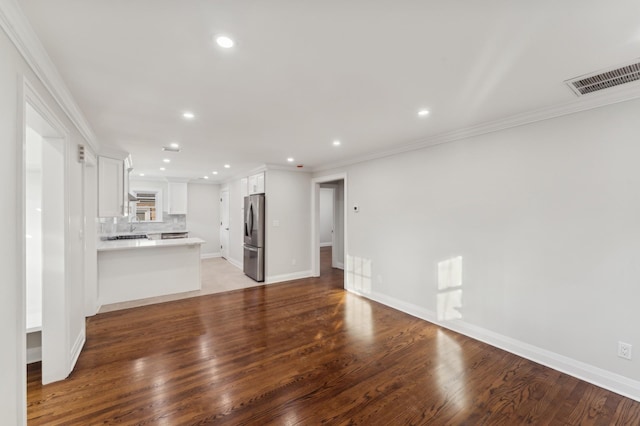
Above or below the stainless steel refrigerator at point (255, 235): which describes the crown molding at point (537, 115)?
above

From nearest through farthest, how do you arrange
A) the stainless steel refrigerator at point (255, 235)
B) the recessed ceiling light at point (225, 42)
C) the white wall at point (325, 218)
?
the recessed ceiling light at point (225, 42), the stainless steel refrigerator at point (255, 235), the white wall at point (325, 218)

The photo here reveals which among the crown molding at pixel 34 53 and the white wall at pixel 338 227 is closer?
the crown molding at pixel 34 53

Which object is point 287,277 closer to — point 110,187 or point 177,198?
point 110,187

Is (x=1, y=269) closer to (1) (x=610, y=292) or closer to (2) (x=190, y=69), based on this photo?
(2) (x=190, y=69)

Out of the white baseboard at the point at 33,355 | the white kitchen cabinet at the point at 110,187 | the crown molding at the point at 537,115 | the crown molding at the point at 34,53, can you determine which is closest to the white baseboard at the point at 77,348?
the white baseboard at the point at 33,355

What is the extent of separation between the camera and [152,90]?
220 cm

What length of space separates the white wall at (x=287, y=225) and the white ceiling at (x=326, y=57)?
255 centimetres

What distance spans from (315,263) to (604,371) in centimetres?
447

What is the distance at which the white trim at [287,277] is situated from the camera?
5.44 m

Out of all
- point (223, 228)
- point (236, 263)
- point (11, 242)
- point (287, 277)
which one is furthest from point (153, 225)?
point (11, 242)

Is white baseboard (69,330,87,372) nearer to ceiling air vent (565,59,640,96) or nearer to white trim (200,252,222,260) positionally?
ceiling air vent (565,59,640,96)

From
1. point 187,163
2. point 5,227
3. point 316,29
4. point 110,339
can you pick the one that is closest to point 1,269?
point 5,227

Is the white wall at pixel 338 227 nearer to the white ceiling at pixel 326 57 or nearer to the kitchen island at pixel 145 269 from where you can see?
the kitchen island at pixel 145 269

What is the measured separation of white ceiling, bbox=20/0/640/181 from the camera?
52.7 inches
